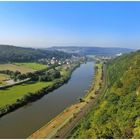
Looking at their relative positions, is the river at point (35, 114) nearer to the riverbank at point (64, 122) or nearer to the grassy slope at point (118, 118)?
the riverbank at point (64, 122)

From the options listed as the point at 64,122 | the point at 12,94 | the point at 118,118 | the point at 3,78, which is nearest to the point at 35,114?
the point at 64,122

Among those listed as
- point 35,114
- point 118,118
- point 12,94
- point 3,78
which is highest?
point 118,118

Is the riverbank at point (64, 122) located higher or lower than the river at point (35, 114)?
higher

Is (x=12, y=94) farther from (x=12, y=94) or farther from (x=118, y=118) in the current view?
(x=118, y=118)

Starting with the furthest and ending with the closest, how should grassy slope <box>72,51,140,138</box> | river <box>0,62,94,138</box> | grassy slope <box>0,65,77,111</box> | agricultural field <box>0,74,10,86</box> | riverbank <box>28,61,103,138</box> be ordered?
agricultural field <box>0,74,10,86</box> → grassy slope <box>0,65,77,111</box> → river <box>0,62,94,138</box> → riverbank <box>28,61,103,138</box> → grassy slope <box>72,51,140,138</box>

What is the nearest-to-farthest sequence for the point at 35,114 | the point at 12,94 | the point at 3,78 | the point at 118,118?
the point at 118,118 < the point at 35,114 < the point at 12,94 < the point at 3,78

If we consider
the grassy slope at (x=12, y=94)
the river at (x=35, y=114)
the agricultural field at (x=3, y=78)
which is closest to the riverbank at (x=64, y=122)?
the river at (x=35, y=114)

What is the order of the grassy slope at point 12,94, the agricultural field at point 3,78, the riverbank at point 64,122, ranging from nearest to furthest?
the riverbank at point 64,122
the grassy slope at point 12,94
the agricultural field at point 3,78

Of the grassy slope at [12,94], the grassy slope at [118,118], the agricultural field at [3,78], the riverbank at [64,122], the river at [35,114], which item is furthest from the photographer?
the agricultural field at [3,78]

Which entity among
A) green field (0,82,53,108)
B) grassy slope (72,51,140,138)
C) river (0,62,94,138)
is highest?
grassy slope (72,51,140,138)

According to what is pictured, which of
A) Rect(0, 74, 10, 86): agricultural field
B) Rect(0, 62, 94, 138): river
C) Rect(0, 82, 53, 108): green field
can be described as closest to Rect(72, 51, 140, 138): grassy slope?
Rect(0, 62, 94, 138): river

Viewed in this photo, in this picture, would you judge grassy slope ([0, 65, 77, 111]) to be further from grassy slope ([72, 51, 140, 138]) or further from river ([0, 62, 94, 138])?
grassy slope ([72, 51, 140, 138])
